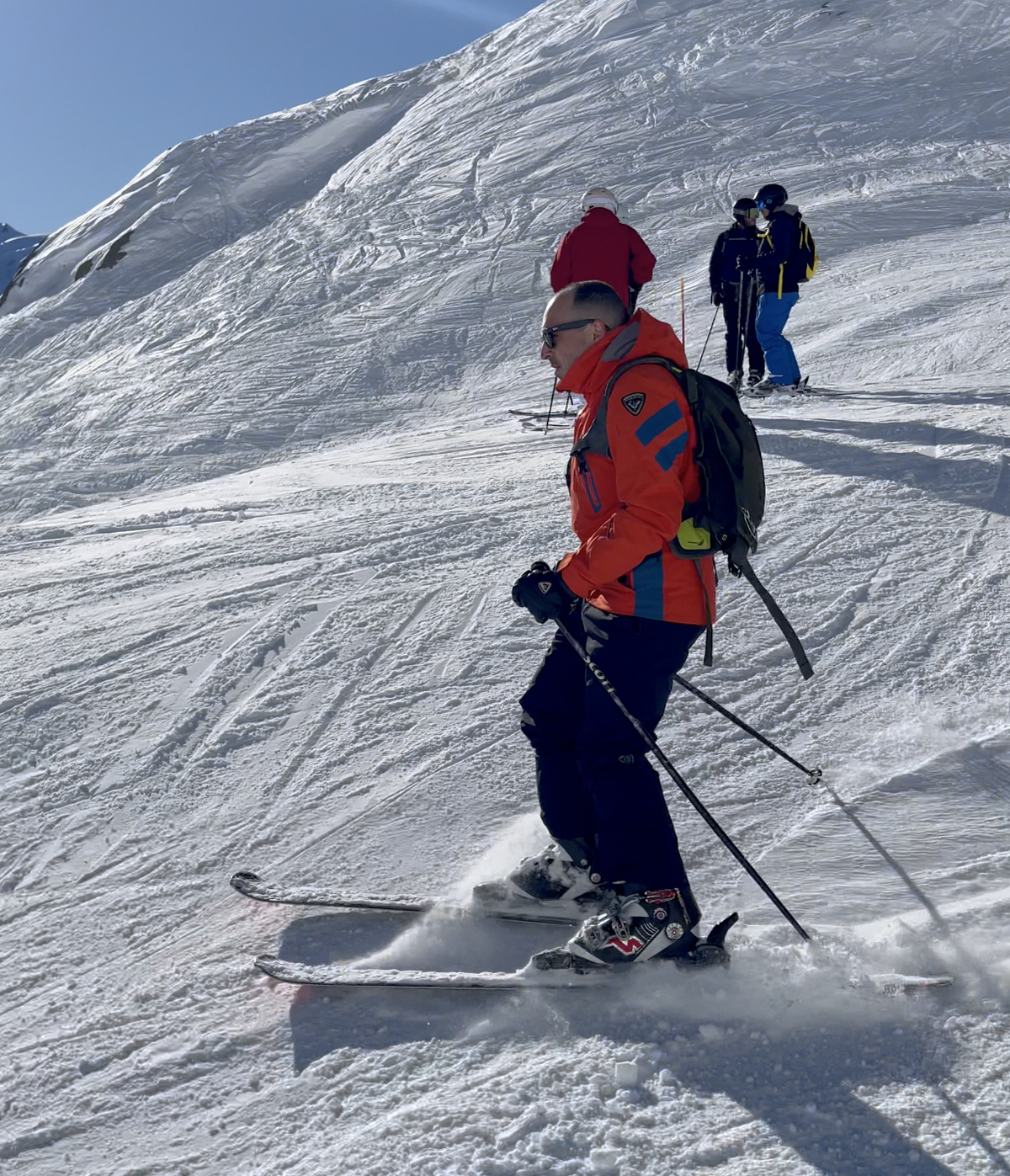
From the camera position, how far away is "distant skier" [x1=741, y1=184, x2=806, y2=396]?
9195 millimetres

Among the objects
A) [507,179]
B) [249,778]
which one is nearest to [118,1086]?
[249,778]

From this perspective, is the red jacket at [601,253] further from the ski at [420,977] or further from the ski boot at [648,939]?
the ski at [420,977]

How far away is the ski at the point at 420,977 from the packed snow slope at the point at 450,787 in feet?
0.17

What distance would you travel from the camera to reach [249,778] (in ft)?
12.2

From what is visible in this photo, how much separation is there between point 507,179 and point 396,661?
17120 millimetres

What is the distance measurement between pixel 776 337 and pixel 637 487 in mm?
7646

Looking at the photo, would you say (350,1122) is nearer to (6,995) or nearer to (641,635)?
(6,995)

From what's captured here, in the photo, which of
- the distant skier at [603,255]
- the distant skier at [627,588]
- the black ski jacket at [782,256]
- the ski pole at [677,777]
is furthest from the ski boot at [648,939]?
the black ski jacket at [782,256]

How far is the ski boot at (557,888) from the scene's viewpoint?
2893 millimetres

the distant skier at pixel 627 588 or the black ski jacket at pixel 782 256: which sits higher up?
the black ski jacket at pixel 782 256

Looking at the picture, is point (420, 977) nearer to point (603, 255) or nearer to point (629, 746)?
point (629, 746)

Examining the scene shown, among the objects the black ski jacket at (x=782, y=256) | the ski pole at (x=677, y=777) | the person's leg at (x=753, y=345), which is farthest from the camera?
the person's leg at (x=753, y=345)

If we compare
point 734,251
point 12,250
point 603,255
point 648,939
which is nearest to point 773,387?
point 734,251

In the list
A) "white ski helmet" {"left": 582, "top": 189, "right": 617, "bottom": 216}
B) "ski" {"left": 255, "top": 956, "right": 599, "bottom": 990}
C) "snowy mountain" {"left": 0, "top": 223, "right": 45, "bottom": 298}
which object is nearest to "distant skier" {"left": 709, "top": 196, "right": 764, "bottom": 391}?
"white ski helmet" {"left": 582, "top": 189, "right": 617, "bottom": 216}
